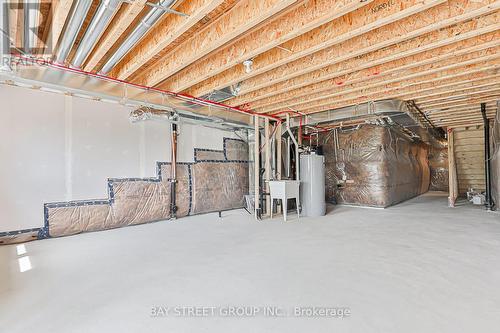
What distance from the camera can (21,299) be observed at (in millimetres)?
1782

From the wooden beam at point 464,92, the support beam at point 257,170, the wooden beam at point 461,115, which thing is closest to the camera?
the wooden beam at point 464,92

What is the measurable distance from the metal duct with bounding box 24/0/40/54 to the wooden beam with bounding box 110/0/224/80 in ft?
2.97

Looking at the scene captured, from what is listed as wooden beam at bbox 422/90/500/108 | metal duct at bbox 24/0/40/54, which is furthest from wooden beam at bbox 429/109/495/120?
metal duct at bbox 24/0/40/54

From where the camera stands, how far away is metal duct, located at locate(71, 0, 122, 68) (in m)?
1.91

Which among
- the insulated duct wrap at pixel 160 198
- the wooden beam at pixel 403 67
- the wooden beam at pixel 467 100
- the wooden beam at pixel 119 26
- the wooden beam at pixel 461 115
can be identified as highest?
the wooden beam at pixel 119 26

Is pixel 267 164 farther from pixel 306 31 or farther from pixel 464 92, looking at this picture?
pixel 464 92

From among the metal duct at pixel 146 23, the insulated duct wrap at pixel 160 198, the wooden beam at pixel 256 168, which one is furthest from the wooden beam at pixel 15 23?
the wooden beam at pixel 256 168

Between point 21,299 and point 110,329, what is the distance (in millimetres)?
902

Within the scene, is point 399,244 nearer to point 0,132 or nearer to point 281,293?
point 281,293

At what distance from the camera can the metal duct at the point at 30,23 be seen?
191cm

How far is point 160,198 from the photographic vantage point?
15.5 ft

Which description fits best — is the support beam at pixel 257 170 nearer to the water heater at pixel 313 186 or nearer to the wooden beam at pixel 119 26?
the water heater at pixel 313 186

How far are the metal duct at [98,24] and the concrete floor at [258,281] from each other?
2155mm

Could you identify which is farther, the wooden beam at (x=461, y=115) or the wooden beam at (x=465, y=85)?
the wooden beam at (x=461, y=115)
